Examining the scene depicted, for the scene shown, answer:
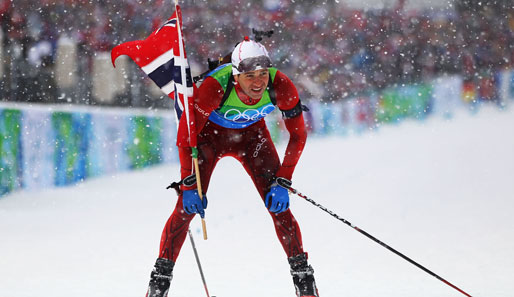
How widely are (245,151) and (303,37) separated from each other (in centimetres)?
679

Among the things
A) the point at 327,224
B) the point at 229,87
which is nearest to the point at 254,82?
the point at 229,87

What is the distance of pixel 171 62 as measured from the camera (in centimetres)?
313

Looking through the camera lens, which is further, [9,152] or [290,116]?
[9,152]

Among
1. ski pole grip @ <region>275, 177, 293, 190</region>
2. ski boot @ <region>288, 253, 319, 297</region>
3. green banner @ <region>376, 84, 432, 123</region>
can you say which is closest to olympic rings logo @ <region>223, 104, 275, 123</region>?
ski pole grip @ <region>275, 177, 293, 190</region>

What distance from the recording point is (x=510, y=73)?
1006 centimetres

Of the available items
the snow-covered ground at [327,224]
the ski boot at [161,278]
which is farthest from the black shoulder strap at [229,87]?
the snow-covered ground at [327,224]

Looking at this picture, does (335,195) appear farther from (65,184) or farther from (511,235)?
(65,184)

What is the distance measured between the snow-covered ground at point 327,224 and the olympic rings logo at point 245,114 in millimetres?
1182

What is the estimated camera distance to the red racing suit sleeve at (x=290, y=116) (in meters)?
2.96

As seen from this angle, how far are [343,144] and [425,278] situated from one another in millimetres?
5210

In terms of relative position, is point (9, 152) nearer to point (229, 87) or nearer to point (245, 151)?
point (245, 151)

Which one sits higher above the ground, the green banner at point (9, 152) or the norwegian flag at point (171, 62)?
the green banner at point (9, 152)

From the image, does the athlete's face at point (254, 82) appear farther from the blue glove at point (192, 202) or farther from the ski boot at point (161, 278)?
the ski boot at point (161, 278)

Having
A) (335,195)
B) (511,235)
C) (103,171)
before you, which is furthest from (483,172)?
(103,171)
